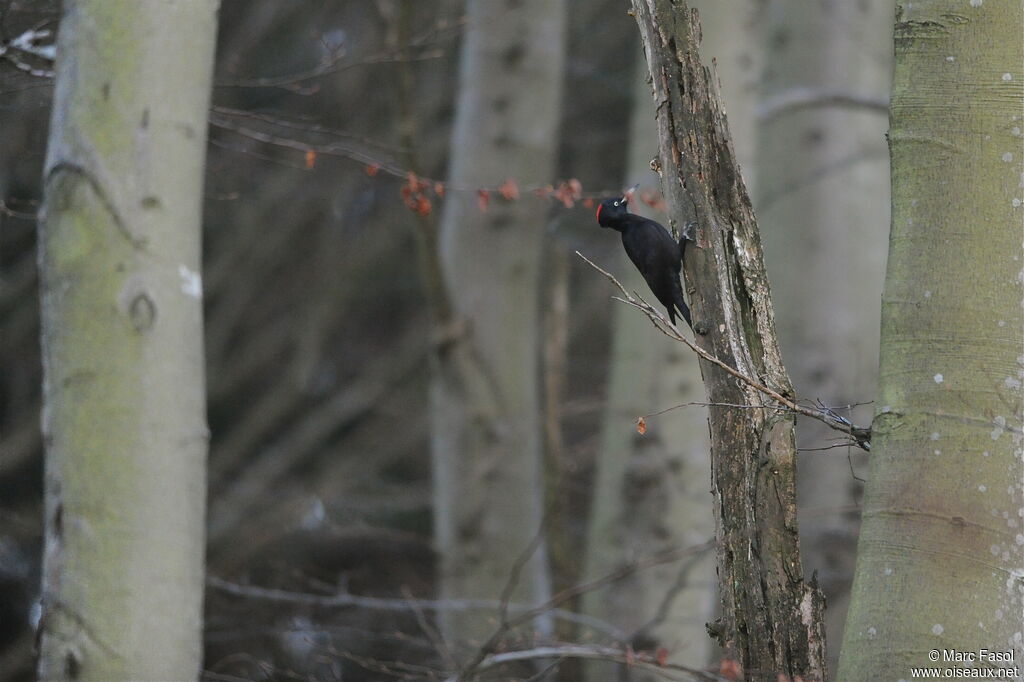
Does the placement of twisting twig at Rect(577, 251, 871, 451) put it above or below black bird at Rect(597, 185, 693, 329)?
below

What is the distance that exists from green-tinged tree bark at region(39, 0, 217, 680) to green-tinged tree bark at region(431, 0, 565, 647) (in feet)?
10.0

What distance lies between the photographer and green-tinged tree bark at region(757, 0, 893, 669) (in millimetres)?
7633

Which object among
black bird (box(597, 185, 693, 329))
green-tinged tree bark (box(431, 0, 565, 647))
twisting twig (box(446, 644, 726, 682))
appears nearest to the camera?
twisting twig (box(446, 644, 726, 682))

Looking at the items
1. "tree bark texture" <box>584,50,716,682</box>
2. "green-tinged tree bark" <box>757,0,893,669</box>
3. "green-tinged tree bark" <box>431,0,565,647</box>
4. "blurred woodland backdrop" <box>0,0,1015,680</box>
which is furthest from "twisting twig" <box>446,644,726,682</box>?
"green-tinged tree bark" <box>757,0,893,669</box>

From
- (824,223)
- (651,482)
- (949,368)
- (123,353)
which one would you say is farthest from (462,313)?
(949,368)

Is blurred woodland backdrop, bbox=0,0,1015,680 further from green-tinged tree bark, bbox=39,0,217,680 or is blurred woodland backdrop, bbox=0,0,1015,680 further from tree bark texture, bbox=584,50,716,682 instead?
green-tinged tree bark, bbox=39,0,217,680

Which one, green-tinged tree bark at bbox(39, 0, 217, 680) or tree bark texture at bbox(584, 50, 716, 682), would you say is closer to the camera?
green-tinged tree bark at bbox(39, 0, 217, 680)

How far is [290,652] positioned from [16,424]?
2.98m

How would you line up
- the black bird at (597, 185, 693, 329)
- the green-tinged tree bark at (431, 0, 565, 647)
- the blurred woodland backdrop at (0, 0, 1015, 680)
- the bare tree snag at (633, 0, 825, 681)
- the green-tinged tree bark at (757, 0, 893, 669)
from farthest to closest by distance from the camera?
the green-tinged tree bark at (757, 0, 893, 669) < the green-tinged tree bark at (431, 0, 565, 647) < the blurred woodland backdrop at (0, 0, 1015, 680) < the black bird at (597, 185, 693, 329) < the bare tree snag at (633, 0, 825, 681)

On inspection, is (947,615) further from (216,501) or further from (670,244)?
(216,501)

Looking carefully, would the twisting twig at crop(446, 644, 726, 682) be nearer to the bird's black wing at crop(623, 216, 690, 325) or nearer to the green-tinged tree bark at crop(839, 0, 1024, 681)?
the green-tinged tree bark at crop(839, 0, 1024, 681)

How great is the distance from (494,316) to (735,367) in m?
3.39

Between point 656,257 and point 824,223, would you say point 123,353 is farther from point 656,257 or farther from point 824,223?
point 824,223

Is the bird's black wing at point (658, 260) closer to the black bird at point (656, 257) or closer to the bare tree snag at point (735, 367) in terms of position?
the black bird at point (656, 257)
